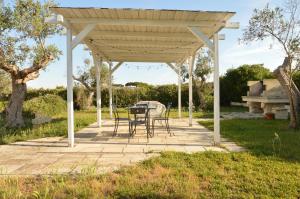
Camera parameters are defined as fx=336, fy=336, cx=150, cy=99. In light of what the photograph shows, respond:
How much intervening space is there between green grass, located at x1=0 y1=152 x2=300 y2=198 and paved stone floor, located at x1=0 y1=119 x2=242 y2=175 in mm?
471

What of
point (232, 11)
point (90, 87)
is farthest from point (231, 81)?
point (232, 11)

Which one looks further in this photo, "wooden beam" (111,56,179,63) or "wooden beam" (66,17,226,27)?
"wooden beam" (111,56,179,63)

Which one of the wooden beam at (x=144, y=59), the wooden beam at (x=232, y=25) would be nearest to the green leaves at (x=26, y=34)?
the wooden beam at (x=144, y=59)

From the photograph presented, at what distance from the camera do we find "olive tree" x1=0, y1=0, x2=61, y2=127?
10.0 metres

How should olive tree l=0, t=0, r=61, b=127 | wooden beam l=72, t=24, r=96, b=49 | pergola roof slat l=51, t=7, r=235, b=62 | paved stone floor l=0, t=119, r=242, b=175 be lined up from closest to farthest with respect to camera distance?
paved stone floor l=0, t=119, r=242, b=175, pergola roof slat l=51, t=7, r=235, b=62, wooden beam l=72, t=24, r=96, b=49, olive tree l=0, t=0, r=61, b=127

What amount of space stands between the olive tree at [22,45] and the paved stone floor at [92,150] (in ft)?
9.77

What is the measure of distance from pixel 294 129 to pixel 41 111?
1003 centimetres

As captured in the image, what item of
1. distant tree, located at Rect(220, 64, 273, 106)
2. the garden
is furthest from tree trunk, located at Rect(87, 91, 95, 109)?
distant tree, located at Rect(220, 64, 273, 106)

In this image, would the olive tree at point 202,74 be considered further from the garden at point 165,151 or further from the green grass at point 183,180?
the green grass at point 183,180

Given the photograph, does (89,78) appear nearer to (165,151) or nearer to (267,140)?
(267,140)

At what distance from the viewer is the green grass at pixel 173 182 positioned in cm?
421

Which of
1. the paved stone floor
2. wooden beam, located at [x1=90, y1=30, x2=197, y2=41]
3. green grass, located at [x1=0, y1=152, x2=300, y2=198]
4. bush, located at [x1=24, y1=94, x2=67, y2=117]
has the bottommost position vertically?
green grass, located at [x1=0, y1=152, x2=300, y2=198]

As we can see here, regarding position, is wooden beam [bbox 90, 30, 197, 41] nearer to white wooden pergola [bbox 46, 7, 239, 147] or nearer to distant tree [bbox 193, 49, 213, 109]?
white wooden pergola [bbox 46, 7, 239, 147]

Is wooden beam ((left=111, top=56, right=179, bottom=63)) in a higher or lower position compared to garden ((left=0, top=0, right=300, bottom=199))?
higher
